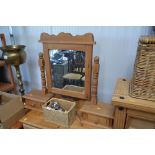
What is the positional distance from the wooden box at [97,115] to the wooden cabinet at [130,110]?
0.07 m

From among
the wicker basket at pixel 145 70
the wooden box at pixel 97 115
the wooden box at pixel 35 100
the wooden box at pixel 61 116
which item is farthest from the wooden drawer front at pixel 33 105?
the wicker basket at pixel 145 70

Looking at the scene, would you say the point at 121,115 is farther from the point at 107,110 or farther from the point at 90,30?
the point at 90,30

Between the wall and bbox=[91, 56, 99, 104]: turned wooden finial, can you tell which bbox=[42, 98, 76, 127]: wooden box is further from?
the wall

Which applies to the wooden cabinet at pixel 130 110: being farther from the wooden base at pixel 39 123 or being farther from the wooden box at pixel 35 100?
the wooden box at pixel 35 100

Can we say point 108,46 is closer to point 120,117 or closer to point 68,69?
point 68,69

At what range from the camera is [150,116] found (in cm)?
72

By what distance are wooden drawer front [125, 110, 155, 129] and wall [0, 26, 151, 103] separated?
1.19 ft

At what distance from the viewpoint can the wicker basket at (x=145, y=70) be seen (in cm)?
63

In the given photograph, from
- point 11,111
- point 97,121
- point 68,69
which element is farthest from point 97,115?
point 11,111

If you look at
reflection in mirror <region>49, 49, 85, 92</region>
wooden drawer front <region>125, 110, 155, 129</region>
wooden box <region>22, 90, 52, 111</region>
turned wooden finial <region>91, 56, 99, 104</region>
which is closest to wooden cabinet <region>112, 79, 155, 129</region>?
wooden drawer front <region>125, 110, 155, 129</region>

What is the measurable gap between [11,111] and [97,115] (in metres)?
0.60

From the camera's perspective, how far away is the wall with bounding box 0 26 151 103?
99 cm

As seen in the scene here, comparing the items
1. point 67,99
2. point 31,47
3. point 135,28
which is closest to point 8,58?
point 31,47

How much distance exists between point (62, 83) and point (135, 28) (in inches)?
23.0
